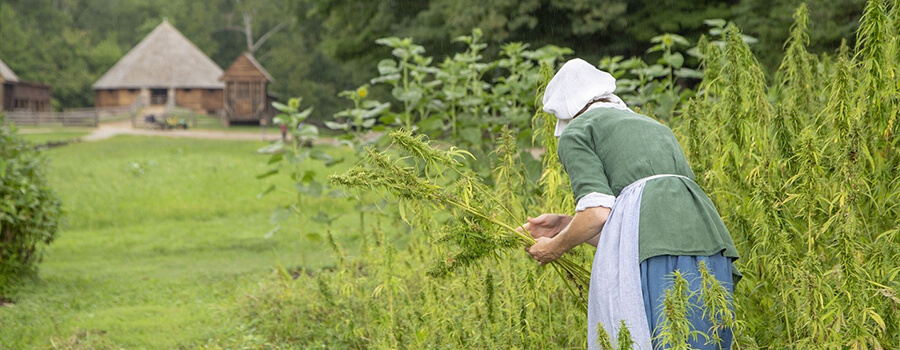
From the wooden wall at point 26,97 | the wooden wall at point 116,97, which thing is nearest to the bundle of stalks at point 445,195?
the wooden wall at point 26,97

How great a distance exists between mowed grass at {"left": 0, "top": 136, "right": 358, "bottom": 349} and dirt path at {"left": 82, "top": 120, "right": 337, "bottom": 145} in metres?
10.6

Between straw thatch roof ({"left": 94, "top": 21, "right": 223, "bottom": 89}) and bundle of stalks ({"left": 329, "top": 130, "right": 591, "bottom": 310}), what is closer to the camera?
bundle of stalks ({"left": 329, "top": 130, "right": 591, "bottom": 310})

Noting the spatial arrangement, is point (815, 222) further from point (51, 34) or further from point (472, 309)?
point (51, 34)

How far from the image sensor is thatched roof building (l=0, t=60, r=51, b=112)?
37469 millimetres

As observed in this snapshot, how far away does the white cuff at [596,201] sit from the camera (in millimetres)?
2539

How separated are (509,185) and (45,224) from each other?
451 centimetres

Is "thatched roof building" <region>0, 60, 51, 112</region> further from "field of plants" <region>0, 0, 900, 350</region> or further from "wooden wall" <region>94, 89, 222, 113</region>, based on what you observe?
"field of plants" <region>0, 0, 900, 350</region>

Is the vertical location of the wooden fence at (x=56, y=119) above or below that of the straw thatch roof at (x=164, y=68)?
below

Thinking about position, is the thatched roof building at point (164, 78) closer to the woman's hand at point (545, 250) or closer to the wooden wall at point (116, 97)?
the wooden wall at point (116, 97)

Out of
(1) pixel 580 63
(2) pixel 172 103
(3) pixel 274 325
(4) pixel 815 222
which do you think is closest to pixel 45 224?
(3) pixel 274 325

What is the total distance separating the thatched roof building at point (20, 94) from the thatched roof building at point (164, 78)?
2534 millimetres

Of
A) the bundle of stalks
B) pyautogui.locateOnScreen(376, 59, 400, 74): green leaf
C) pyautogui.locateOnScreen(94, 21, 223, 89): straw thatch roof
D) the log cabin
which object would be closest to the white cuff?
the bundle of stalks

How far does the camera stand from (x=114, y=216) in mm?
11930

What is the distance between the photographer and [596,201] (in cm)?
254
